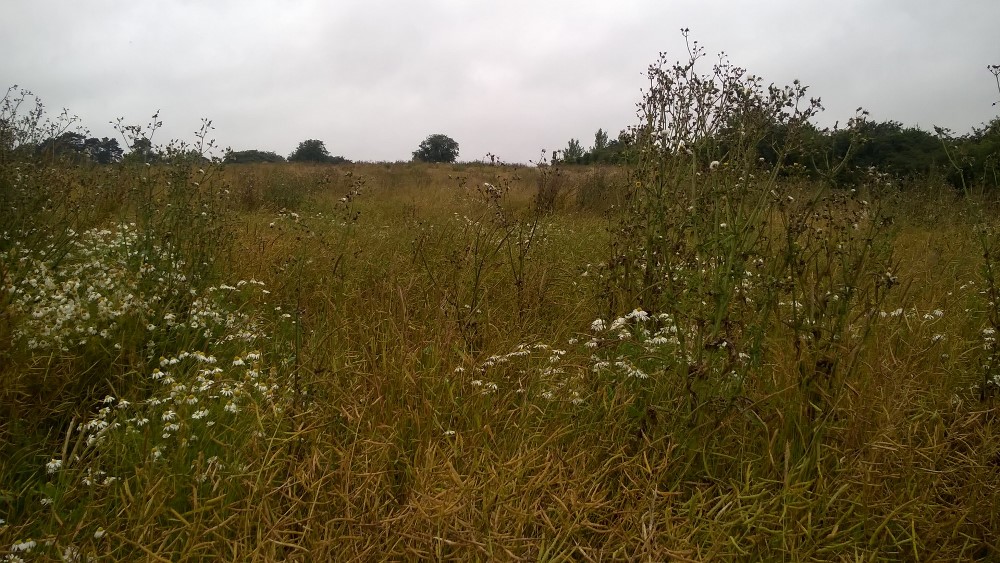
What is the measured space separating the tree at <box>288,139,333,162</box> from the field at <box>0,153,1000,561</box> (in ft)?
82.6

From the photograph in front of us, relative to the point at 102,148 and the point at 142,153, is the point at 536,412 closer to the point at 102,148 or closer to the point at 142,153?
the point at 142,153

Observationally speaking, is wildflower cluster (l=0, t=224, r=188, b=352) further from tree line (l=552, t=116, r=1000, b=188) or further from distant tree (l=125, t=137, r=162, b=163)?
tree line (l=552, t=116, r=1000, b=188)

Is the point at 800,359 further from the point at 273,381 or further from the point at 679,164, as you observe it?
the point at 273,381

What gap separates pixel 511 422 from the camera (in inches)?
93.2

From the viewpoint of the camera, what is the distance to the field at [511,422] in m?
1.84

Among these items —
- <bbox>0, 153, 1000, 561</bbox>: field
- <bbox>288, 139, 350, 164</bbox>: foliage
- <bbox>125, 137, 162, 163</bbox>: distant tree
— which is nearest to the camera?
<bbox>0, 153, 1000, 561</bbox>: field

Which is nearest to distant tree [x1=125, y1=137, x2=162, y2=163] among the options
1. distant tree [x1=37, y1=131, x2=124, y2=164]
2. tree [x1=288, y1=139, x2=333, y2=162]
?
distant tree [x1=37, y1=131, x2=124, y2=164]

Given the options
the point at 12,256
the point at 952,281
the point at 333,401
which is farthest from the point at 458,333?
the point at 952,281

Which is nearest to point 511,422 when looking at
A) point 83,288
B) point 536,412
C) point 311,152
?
point 536,412

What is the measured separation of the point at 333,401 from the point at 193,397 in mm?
547

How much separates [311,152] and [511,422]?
30.7 meters

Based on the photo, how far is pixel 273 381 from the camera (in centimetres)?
253

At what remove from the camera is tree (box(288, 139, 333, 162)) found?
27633 mm

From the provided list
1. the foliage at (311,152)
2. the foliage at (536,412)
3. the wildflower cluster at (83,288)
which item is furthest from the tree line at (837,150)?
the foliage at (311,152)
